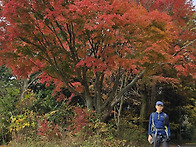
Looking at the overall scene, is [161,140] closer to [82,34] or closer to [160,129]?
[160,129]

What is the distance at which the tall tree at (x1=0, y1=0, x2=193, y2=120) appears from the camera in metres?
7.47

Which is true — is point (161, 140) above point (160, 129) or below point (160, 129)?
below

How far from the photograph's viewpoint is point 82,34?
856 cm

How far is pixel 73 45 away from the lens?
9078 mm

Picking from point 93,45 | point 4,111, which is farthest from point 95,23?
point 4,111

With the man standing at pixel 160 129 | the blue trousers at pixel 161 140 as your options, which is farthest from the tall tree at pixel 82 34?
the blue trousers at pixel 161 140

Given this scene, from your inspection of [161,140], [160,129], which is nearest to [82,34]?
[160,129]

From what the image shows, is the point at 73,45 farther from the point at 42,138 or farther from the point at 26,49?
the point at 42,138

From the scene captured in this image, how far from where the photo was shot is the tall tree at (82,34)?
24.5 ft

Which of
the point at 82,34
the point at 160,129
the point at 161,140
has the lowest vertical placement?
the point at 161,140

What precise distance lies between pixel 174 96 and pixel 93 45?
404 inches

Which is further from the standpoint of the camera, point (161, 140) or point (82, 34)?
point (82, 34)

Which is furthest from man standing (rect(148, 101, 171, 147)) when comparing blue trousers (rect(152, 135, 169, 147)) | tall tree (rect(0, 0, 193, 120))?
tall tree (rect(0, 0, 193, 120))

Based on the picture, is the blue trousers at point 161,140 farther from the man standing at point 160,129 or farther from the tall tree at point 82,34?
the tall tree at point 82,34
